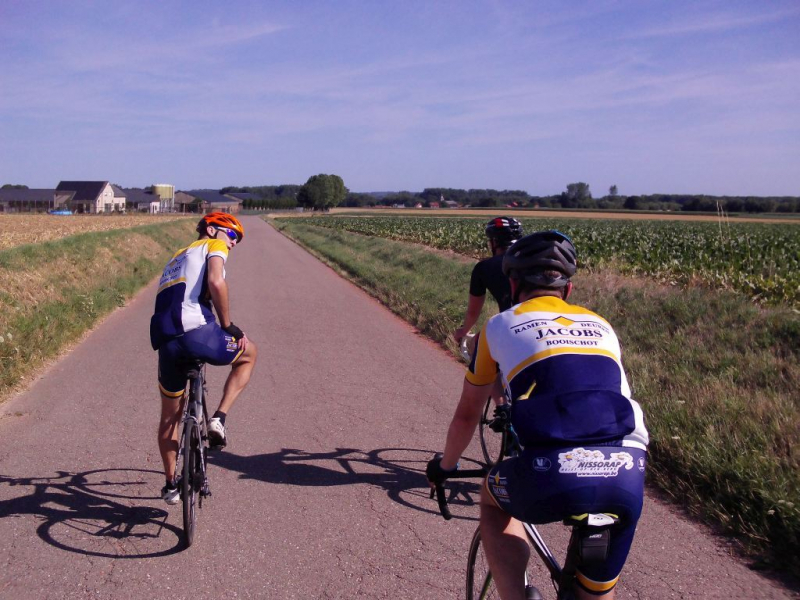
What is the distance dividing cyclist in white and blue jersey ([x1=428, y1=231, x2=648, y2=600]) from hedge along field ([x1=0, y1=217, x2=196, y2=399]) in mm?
6243

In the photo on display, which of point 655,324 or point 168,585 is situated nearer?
point 168,585

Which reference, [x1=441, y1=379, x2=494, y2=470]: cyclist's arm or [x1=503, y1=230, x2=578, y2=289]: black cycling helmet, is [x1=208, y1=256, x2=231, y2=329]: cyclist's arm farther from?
[x1=503, y1=230, x2=578, y2=289]: black cycling helmet

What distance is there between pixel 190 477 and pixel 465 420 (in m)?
2.19

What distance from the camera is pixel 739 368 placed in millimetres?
7031

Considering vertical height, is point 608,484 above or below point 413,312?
Result: above

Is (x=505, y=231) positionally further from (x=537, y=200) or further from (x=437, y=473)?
(x=537, y=200)

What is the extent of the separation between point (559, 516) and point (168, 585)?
2.33m

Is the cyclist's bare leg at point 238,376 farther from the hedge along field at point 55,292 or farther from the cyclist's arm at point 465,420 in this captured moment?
the hedge along field at point 55,292

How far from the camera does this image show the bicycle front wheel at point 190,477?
3889 mm

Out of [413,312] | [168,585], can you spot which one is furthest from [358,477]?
[413,312]

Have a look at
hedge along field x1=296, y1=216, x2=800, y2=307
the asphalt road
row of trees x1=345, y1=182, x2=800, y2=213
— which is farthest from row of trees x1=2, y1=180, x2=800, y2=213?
the asphalt road

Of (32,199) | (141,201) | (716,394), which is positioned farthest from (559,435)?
(141,201)

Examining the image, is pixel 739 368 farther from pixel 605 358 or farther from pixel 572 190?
pixel 572 190

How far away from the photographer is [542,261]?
8.10 feet
